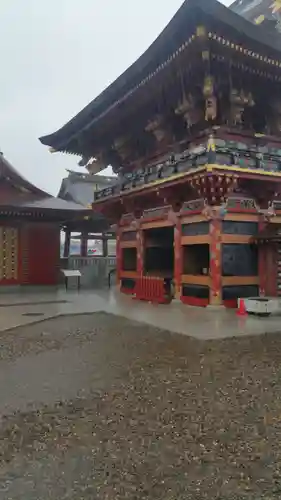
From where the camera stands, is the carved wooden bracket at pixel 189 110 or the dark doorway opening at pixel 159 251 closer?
the carved wooden bracket at pixel 189 110

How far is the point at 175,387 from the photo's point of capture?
199 inches

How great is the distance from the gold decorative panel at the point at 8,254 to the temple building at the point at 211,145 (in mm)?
6591

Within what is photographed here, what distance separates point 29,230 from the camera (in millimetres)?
19875

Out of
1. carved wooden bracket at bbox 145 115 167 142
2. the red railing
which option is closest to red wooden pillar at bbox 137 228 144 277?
the red railing

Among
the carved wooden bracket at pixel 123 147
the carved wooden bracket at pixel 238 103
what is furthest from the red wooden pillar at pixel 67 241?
the carved wooden bracket at pixel 238 103

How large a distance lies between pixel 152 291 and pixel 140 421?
35.3 ft

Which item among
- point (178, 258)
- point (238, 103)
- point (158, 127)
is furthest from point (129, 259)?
point (238, 103)

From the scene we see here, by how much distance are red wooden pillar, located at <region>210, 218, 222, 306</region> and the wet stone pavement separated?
5138 mm

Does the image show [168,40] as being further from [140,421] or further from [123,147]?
[140,421]

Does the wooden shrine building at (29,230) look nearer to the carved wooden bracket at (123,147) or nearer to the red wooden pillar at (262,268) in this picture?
the carved wooden bracket at (123,147)

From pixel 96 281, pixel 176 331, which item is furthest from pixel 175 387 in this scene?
pixel 96 281

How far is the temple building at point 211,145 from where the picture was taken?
11305 millimetres

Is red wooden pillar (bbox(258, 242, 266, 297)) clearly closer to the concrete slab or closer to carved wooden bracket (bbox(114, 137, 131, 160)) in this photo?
the concrete slab

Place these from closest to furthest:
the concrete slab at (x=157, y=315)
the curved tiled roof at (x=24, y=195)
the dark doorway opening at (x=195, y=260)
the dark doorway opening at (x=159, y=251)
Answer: the concrete slab at (x=157, y=315) → the dark doorway opening at (x=195, y=260) → the dark doorway opening at (x=159, y=251) → the curved tiled roof at (x=24, y=195)
